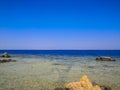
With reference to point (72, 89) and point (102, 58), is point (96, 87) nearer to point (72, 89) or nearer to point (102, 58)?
point (72, 89)

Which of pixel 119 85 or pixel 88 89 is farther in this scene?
pixel 119 85

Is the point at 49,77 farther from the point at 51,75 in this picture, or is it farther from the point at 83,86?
the point at 83,86

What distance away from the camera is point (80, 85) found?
462 inches

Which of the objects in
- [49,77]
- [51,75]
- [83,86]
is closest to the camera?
[83,86]

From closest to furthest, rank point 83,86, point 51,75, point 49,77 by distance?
point 83,86 < point 49,77 < point 51,75

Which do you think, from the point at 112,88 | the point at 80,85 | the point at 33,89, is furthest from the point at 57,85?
the point at 112,88

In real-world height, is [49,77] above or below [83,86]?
below

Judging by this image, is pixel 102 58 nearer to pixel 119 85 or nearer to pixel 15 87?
pixel 119 85

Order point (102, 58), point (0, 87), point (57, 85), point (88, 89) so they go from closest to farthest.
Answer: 1. point (88, 89)
2. point (0, 87)
3. point (57, 85)
4. point (102, 58)

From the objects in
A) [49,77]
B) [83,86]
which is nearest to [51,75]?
[49,77]

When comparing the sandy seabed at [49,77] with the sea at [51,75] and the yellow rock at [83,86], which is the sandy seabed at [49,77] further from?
the yellow rock at [83,86]

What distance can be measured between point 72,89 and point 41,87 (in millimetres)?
2966

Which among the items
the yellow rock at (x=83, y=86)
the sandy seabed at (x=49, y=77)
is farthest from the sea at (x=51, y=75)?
the yellow rock at (x=83, y=86)

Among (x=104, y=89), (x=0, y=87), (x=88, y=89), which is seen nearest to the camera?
(x=88, y=89)
